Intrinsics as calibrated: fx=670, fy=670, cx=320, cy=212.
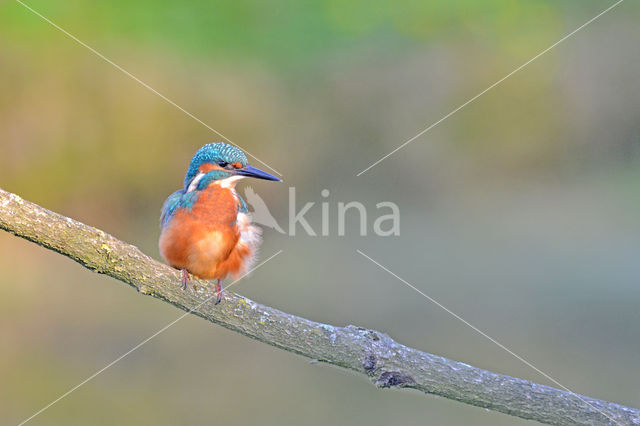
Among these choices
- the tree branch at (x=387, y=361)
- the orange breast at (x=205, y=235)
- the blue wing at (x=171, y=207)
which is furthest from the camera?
the blue wing at (x=171, y=207)

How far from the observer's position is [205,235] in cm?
184

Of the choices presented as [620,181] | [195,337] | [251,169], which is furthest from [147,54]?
[620,181]

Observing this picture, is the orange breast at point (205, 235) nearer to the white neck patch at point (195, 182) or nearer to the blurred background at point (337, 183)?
the white neck patch at point (195, 182)

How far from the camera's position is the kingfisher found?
1.81m

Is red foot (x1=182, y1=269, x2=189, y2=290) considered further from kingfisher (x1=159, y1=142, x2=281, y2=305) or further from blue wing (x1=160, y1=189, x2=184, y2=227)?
blue wing (x1=160, y1=189, x2=184, y2=227)

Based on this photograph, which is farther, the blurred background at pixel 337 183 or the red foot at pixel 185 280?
the blurred background at pixel 337 183

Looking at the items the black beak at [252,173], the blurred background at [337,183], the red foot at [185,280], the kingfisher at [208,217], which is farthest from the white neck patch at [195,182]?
the blurred background at [337,183]

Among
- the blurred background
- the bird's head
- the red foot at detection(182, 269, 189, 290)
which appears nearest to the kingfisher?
the bird's head

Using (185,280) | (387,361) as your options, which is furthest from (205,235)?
(387,361)

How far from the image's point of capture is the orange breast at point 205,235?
181cm

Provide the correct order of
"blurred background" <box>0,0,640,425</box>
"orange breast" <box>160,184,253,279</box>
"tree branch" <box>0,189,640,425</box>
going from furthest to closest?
"blurred background" <box>0,0,640,425</box>
"orange breast" <box>160,184,253,279</box>
"tree branch" <box>0,189,640,425</box>

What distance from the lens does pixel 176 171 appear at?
15.6 ft

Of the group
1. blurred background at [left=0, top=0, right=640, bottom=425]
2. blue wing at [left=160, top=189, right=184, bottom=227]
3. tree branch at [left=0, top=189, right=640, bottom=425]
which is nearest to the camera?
tree branch at [left=0, top=189, right=640, bottom=425]

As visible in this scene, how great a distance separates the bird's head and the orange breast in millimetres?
30
